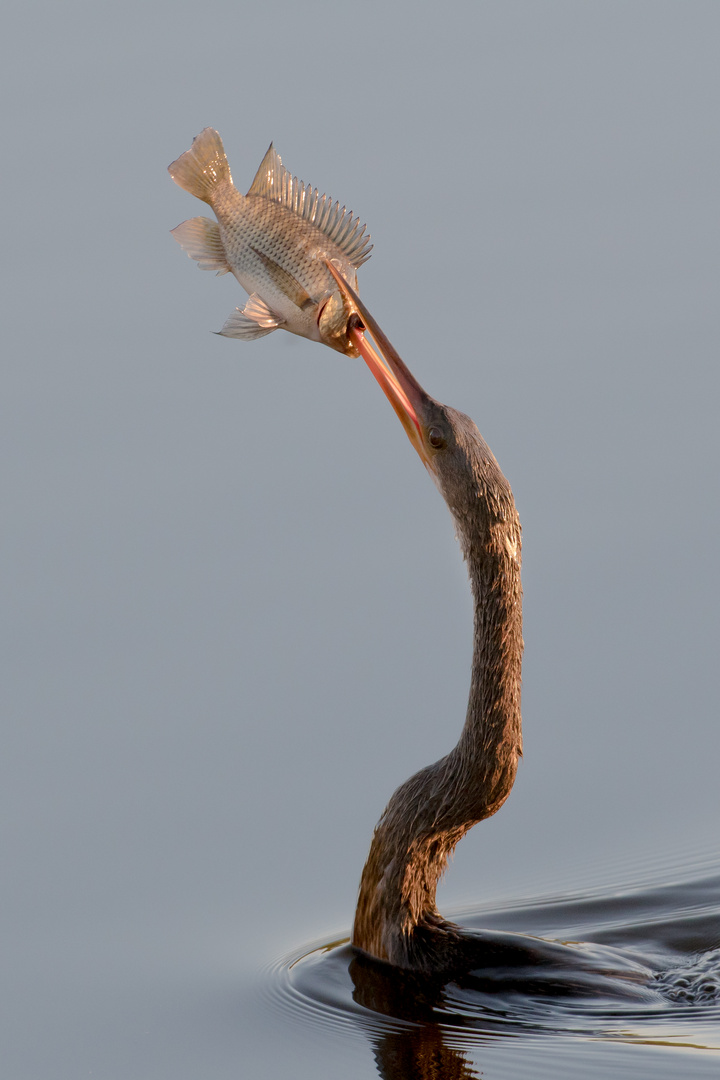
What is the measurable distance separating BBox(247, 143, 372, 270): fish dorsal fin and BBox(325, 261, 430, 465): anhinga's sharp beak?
0.22 metres

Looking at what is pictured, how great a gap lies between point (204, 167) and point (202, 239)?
209mm

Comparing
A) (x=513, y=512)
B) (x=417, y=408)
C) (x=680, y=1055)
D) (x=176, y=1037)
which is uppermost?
(x=417, y=408)

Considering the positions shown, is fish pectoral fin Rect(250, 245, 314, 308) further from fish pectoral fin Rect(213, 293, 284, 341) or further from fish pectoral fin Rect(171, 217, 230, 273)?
fish pectoral fin Rect(171, 217, 230, 273)

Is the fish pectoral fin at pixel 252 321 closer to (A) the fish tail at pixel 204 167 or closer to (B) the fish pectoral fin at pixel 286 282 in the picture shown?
(B) the fish pectoral fin at pixel 286 282

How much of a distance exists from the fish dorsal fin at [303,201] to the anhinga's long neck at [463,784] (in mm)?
920

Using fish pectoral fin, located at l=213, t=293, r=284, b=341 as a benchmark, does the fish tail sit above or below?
above

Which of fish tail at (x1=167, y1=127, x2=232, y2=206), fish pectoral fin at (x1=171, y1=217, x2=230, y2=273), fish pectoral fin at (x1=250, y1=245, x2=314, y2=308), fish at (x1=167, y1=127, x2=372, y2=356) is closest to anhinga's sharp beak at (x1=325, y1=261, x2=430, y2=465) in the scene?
fish at (x1=167, y1=127, x2=372, y2=356)

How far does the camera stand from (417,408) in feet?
16.9

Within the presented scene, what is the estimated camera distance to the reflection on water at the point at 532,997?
4.84 m

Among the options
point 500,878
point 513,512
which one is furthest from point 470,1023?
point 513,512

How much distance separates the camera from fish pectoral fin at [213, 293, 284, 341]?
4801 millimetres

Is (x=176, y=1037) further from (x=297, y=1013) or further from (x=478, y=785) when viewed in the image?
(x=478, y=785)

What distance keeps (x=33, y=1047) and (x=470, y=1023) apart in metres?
1.28

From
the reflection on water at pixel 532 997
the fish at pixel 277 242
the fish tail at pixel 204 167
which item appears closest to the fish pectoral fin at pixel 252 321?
the fish at pixel 277 242
